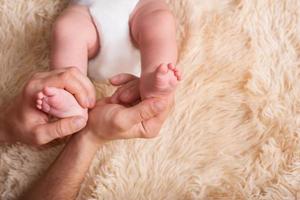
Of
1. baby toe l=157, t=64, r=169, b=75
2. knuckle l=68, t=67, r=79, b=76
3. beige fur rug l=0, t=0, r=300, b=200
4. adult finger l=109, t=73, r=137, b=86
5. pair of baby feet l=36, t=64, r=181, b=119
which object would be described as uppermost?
baby toe l=157, t=64, r=169, b=75

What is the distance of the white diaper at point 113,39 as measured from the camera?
46.3 inches

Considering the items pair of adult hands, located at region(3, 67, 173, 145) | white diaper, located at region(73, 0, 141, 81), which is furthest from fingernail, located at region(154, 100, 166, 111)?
white diaper, located at region(73, 0, 141, 81)

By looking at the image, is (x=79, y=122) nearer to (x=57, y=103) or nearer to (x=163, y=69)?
(x=57, y=103)

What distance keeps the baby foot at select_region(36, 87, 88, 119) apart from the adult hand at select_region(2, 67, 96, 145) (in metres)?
0.01

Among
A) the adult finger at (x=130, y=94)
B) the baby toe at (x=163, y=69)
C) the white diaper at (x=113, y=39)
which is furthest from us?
the white diaper at (x=113, y=39)

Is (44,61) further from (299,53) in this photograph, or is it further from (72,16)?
(299,53)

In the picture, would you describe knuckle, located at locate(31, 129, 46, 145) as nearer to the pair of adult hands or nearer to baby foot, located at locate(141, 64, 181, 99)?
the pair of adult hands

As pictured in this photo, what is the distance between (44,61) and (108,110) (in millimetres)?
306

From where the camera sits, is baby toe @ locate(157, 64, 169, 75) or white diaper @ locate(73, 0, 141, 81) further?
white diaper @ locate(73, 0, 141, 81)

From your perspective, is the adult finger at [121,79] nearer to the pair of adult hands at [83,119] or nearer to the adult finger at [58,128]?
the pair of adult hands at [83,119]

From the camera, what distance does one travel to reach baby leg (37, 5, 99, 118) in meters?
0.98

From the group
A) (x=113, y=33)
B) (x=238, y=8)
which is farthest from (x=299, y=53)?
(x=113, y=33)

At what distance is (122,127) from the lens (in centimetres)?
101

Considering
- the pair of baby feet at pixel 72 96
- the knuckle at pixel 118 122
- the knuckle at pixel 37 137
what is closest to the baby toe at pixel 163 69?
the pair of baby feet at pixel 72 96
